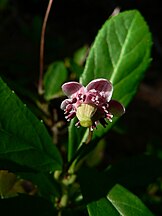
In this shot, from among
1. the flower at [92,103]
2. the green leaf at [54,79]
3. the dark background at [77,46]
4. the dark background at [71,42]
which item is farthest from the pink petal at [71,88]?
the dark background at [71,42]

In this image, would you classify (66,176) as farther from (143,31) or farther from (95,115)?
(143,31)

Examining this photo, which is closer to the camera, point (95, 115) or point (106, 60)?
point (95, 115)

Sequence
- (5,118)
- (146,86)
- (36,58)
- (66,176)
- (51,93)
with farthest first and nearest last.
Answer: (146,86), (36,58), (51,93), (66,176), (5,118)

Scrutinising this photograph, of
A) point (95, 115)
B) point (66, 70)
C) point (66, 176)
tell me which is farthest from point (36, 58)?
point (95, 115)

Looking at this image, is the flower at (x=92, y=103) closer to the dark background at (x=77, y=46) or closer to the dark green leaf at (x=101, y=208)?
the dark green leaf at (x=101, y=208)

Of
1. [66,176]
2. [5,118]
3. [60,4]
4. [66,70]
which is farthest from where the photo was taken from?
[60,4]

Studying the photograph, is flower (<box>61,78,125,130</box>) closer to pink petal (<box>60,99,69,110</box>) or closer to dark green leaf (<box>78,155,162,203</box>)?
pink petal (<box>60,99,69,110</box>)

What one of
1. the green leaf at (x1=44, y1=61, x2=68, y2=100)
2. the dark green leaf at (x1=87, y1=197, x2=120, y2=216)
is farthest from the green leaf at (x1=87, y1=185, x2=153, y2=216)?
the green leaf at (x1=44, y1=61, x2=68, y2=100)
